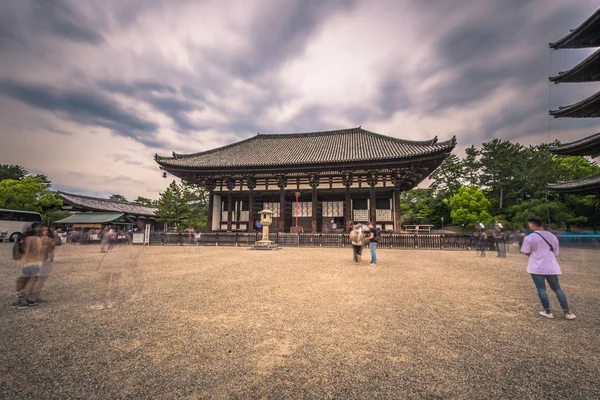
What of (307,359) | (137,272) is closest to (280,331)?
(307,359)

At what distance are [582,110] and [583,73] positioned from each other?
2048mm

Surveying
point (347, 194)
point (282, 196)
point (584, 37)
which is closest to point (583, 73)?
point (584, 37)

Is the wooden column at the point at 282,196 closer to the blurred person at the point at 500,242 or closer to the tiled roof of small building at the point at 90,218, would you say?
the blurred person at the point at 500,242

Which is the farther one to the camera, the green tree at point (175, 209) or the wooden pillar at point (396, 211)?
the green tree at point (175, 209)

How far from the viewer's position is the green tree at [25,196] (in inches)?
972

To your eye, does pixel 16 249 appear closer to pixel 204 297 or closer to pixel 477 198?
pixel 204 297

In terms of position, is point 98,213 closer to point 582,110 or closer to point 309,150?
point 309,150

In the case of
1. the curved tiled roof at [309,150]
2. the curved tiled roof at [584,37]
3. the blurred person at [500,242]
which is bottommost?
the blurred person at [500,242]

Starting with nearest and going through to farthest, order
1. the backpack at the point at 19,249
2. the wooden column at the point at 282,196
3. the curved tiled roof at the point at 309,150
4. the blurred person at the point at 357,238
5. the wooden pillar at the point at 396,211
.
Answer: the backpack at the point at 19,249 → the blurred person at the point at 357,238 → the curved tiled roof at the point at 309,150 → the wooden pillar at the point at 396,211 → the wooden column at the point at 282,196

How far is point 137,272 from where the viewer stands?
7117 millimetres

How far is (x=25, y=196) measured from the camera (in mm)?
25172

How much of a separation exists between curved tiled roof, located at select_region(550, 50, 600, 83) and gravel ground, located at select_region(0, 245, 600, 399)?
14467 millimetres

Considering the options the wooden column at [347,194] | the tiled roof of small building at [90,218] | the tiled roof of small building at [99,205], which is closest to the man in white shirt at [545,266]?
the wooden column at [347,194]

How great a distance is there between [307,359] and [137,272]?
266 inches
